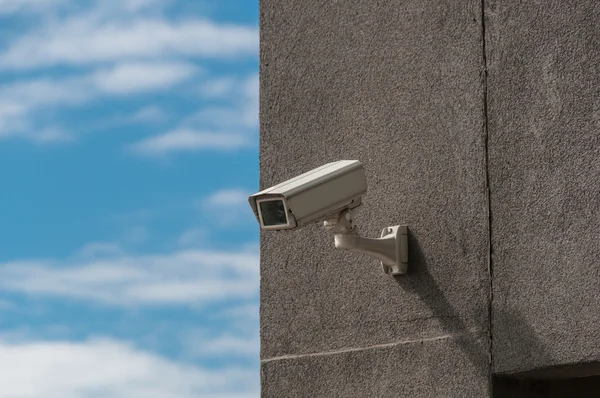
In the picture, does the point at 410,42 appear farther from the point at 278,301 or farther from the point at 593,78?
the point at 278,301

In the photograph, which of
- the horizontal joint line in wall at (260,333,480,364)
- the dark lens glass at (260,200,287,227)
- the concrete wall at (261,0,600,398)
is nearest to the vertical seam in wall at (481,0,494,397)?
the concrete wall at (261,0,600,398)

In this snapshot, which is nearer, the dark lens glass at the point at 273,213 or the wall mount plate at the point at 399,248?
the dark lens glass at the point at 273,213

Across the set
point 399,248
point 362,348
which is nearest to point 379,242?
point 399,248

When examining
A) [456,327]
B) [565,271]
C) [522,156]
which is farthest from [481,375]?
[522,156]

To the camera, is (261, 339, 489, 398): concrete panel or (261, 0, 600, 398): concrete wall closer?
(261, 0, 600, 398): concrete wall

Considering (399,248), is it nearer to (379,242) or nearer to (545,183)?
(379,242)

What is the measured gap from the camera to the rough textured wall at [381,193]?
593 cm

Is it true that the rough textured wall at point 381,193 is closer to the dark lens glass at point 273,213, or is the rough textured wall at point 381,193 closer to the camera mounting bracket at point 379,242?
the camera mounting bracket at point 379,242

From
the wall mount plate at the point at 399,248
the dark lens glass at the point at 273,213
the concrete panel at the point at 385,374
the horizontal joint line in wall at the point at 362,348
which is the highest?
the dark lens glass at the point at 273,213

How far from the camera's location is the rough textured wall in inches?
233

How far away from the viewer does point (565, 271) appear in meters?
5.44

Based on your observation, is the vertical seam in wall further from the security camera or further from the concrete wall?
the security camera

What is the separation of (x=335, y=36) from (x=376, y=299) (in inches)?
59.2

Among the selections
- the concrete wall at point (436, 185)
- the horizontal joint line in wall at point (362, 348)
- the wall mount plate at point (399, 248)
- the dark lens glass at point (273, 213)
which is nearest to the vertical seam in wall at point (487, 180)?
the concrete wall at point (436, 185)
